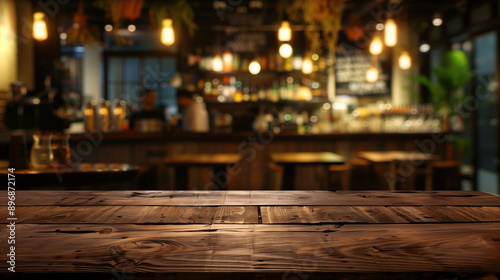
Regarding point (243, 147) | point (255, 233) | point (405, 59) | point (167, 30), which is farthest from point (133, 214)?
point (405, 59)

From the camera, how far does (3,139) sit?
3.73 meters

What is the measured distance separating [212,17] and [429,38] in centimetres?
368

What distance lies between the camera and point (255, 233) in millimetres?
929

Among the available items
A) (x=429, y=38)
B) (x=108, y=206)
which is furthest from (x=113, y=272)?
(x=429, y=38)

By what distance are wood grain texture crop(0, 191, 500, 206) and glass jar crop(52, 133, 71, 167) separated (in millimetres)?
932

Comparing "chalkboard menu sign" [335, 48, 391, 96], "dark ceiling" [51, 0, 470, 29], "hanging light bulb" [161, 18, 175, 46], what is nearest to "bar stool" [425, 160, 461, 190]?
"dark ceiling" [51, 0, 470, 29]

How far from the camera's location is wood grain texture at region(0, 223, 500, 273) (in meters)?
0.75

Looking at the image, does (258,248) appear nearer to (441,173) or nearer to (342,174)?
(342,174)

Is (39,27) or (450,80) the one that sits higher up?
(39,27)

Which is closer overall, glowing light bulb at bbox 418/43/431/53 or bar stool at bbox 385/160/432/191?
bar stool at bbox 385/160/432/191

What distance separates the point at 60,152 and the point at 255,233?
5.86ft

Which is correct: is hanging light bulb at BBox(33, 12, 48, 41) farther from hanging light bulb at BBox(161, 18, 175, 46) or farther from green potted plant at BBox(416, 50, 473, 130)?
green potted plant at BBox(416, 50, 473, 130)

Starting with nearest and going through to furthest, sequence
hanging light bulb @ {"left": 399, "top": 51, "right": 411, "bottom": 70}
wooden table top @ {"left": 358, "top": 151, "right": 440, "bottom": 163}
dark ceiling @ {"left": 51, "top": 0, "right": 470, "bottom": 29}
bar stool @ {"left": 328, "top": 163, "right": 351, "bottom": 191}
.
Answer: wooden table top @ {"left": 358, "top": 151, "right": 440, "bottom": 163}
bar stool @ {"left": 328, "top": 163, "right": 351, "bottom": 191}
hanging light bulb @ {"left": 399, "top": 51, "right": 411, "bottom": 70}
dark ceiling @ {"left": 51, "top": 0, "right": 470, "bottom": 29}

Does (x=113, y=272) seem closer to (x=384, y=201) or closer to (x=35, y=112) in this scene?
(x=384, y=201)
